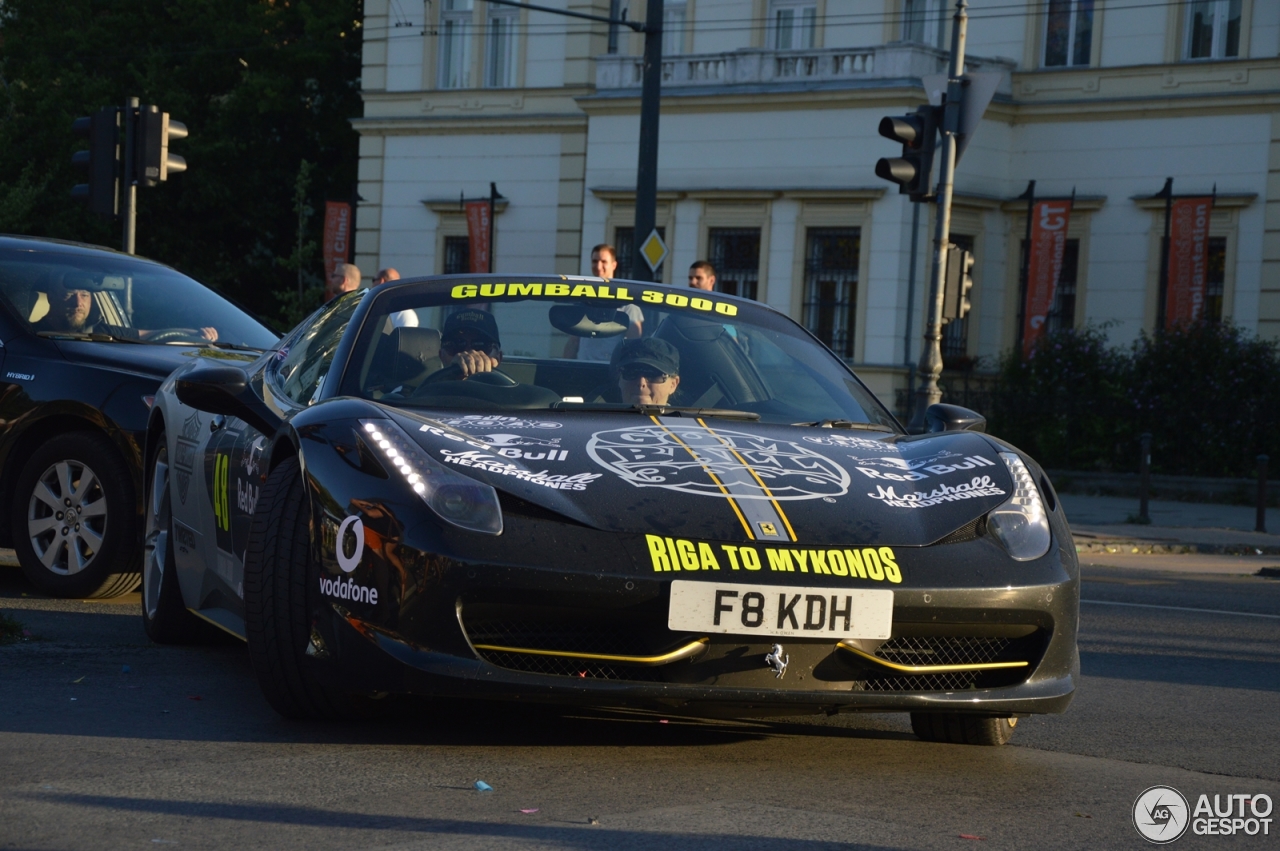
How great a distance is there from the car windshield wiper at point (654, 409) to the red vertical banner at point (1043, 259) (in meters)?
24.4

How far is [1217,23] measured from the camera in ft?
94.8

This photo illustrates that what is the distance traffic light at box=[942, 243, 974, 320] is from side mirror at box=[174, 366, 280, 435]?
9.93 metres

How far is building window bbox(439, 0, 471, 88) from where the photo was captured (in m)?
36.5

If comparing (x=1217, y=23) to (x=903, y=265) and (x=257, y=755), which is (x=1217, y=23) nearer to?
(x=903, y=265)

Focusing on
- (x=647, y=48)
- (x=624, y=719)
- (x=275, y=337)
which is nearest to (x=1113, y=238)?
(x=647, y=48)

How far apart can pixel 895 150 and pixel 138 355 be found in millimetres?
22419

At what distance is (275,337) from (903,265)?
2096 cm

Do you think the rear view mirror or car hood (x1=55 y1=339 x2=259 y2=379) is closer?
the rear view mirror

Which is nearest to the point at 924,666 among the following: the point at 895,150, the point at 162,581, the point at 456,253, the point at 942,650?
the point at 942,650

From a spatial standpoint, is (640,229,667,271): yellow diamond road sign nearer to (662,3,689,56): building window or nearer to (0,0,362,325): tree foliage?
(662,3,689,56): building window

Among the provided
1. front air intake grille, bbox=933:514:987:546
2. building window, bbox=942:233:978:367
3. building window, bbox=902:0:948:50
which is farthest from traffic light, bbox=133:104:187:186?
building window, bbox=902:0:948:50

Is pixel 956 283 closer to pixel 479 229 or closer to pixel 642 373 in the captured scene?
pixel 642 373

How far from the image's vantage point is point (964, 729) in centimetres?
554

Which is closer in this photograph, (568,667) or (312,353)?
(568,667)
